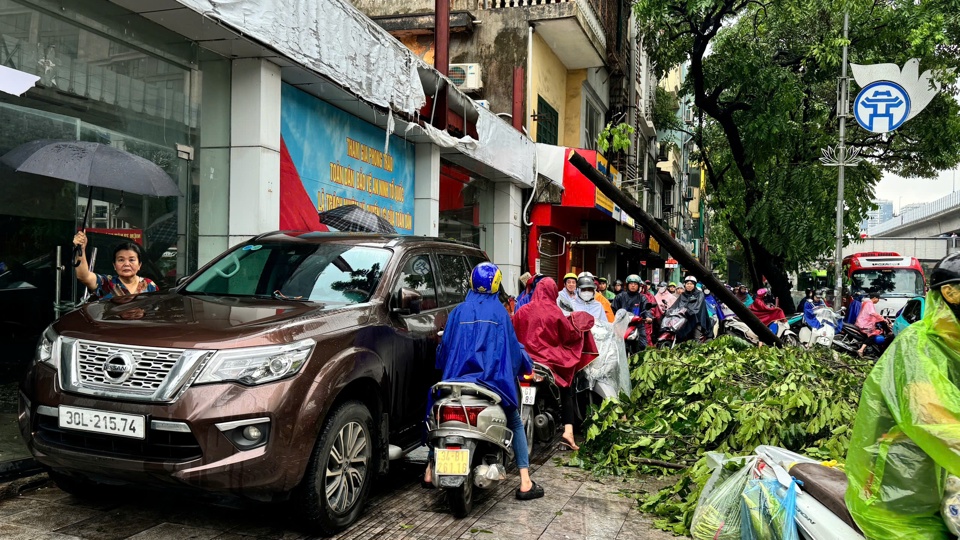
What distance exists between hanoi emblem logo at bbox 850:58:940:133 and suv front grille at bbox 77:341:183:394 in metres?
14.0

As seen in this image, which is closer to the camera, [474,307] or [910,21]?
[474,307]

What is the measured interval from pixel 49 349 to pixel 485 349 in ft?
8.72

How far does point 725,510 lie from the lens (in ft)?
12.7

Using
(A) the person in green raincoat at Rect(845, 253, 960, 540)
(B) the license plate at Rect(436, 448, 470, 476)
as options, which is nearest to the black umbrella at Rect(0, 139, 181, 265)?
(B) the license plate at Rect(436, 448, 470, 476)

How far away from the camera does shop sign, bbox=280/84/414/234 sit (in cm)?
920

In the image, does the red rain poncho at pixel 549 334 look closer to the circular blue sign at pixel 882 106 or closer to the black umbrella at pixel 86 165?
the black umbrella at pixel 86 165

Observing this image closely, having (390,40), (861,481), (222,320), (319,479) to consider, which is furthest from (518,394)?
(390,40)

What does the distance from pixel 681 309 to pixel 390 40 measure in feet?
20.2

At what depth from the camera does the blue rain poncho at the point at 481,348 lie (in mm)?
5066

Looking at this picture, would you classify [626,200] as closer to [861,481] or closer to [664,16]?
[861,481]

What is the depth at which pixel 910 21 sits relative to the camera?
17.5 m

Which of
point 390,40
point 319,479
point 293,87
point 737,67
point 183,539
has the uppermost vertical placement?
point 737,67

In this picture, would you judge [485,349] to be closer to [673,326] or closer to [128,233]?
[128,233]

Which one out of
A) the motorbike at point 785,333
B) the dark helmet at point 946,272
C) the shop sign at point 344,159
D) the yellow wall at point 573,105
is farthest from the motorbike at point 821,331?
the dark helmet at point 946,272
